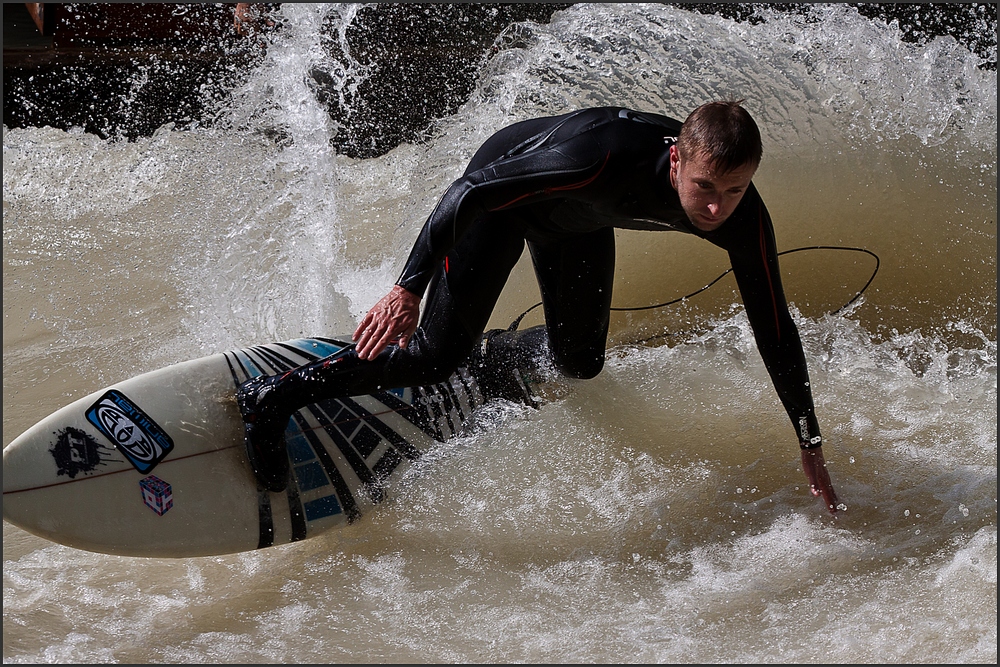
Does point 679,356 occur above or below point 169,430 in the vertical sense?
below

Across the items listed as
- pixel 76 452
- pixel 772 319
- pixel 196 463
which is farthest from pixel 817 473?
pixel 76 452

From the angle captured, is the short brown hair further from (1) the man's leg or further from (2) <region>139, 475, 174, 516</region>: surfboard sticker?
(2) <region>139, 475, 174, 516</region>: surfboard sticker

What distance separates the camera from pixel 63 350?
3031 millimetres

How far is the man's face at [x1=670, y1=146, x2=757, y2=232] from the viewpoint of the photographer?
1.63m

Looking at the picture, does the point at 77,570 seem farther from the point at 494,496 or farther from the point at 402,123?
the point at 402,123

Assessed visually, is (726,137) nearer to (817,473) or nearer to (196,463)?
(817,473)

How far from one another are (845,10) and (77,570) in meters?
3.25

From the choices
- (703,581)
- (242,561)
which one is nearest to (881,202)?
(703,581)

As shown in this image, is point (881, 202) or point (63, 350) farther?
point (881, 202)

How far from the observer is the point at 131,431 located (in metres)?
2.20

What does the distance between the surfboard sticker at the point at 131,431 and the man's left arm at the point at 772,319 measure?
148cm

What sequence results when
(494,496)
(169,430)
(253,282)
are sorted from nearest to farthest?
(169,430), (494,496), (253,282)

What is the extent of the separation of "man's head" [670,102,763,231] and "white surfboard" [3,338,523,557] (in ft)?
3.63

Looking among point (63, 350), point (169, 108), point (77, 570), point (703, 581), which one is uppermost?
point (169, 108)
